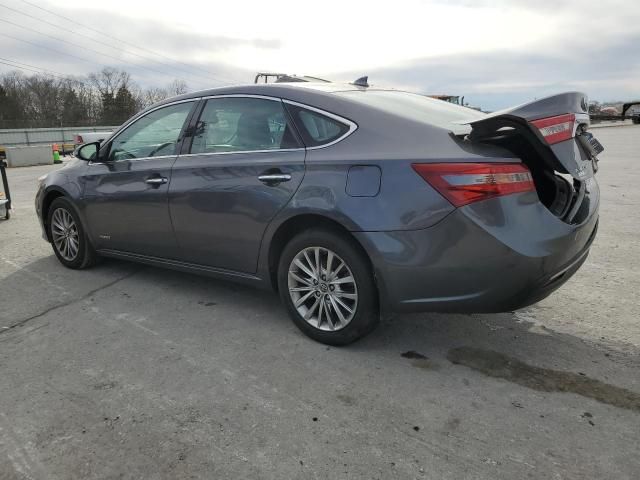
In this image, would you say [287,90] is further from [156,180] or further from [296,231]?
[156,180]

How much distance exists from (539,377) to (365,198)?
144 centimetres

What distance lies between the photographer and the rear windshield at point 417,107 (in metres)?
3.14

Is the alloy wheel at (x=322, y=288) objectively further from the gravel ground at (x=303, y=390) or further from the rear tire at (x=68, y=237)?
the rear tire at (x=68, y=237)

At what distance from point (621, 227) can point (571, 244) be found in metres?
4.08

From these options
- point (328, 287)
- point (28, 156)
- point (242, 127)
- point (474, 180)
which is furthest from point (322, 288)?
point (28, 156)

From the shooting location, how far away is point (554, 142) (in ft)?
9.69

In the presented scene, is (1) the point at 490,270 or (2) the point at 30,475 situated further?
(1) the point at 490,270

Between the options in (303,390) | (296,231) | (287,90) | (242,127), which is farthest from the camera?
(242,127)

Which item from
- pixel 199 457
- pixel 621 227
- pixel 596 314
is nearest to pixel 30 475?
pixel 199 457

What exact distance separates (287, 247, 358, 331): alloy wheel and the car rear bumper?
279 millimetres

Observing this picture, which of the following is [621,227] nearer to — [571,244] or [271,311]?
[571,244]

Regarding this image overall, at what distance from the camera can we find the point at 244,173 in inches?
143

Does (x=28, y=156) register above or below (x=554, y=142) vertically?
below

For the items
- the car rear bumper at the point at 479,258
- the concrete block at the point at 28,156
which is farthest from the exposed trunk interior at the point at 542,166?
the concrete block at the point at 28,156
